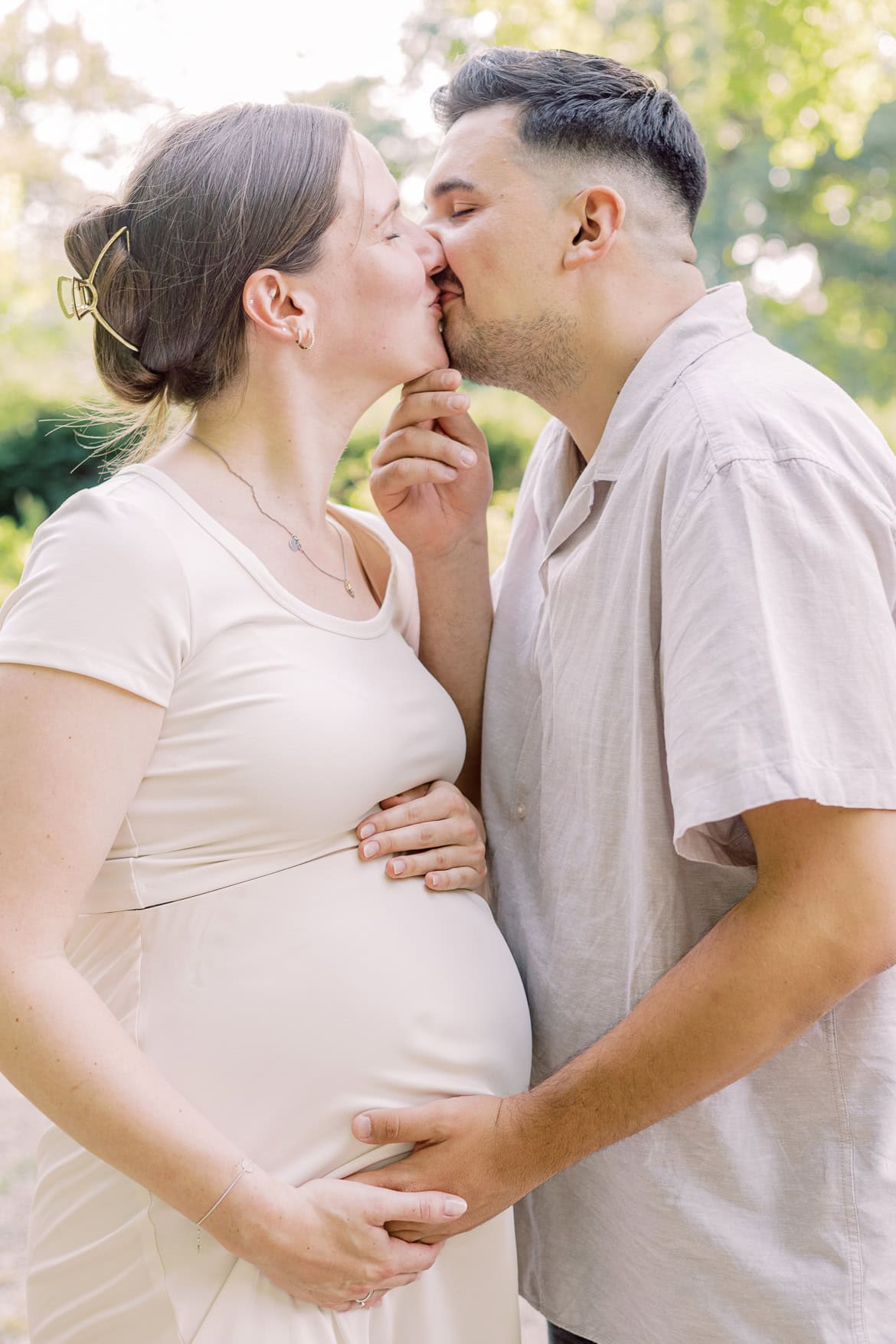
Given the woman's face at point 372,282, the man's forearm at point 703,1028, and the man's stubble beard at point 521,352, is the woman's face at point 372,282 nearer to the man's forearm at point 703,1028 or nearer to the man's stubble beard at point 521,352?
the man's stubble beard at point 521,352

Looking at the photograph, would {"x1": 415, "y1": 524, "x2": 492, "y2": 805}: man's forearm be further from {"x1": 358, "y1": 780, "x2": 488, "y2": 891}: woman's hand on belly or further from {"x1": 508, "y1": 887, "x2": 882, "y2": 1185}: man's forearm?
{"x1": 508, "y1": 887, "x2": 882, "y2": 1185}: man's forearm

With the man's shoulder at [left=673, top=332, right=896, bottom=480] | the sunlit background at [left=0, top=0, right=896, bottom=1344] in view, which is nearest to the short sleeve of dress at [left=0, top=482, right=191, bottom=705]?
the man's shoulder at [left=673, top=332, right=896, bottom=480]

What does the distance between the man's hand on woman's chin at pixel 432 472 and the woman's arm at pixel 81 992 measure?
0.98m

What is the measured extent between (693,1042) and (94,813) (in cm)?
86

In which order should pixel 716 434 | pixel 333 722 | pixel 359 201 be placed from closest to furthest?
pixel 716 434, pixel 333 722, pixel 359 201

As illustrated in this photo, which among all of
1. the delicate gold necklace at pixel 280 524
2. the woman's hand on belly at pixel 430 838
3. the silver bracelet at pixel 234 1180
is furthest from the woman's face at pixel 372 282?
the silver bracelet at pixel 234 1180

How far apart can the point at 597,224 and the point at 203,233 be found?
28.4 inches

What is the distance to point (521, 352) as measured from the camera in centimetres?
224

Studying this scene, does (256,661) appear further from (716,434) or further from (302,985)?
(716,434)

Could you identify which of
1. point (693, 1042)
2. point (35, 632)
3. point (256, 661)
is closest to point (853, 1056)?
point (693, 1042)

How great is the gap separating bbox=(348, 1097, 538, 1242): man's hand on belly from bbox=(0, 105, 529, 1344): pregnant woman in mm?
39

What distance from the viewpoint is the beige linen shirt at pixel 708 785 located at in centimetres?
151

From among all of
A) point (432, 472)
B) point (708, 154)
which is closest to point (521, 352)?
point (432, 472)

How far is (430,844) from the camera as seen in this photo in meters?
1.96
